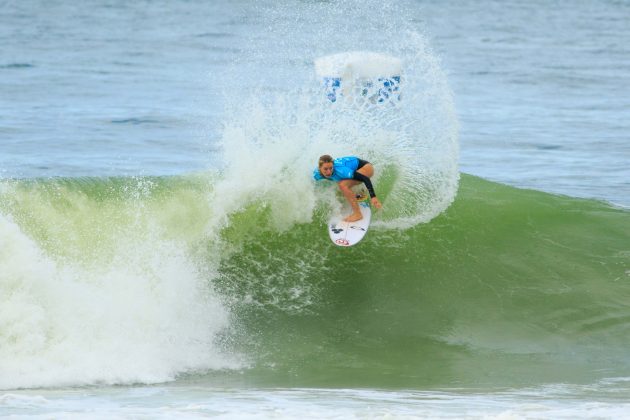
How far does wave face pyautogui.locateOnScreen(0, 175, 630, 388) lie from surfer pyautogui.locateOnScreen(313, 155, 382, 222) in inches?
34.2

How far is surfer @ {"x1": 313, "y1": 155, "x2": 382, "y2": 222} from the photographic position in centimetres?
1023

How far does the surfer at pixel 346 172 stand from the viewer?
10.2 m

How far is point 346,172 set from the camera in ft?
33.9

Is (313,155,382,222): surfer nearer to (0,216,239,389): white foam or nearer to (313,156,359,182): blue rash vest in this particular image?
(313,156,359,182): blue rash vest

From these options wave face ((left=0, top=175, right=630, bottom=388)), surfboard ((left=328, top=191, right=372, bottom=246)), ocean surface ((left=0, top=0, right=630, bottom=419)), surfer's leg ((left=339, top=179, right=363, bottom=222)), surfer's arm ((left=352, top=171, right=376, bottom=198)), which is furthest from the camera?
surfboard ((left=328, top=191, right=372, bottom=246))

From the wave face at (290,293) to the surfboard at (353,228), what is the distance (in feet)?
1.51

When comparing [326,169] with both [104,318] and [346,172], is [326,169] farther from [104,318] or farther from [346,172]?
[104,318]

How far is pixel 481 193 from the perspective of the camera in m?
13.5

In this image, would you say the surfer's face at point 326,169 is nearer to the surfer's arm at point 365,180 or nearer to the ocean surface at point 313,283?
the surfer's arm at point 365,180

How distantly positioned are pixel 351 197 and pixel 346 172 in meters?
0.33

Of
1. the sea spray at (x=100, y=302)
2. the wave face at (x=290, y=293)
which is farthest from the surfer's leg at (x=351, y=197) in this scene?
the sea spray at (x=100, y=302)

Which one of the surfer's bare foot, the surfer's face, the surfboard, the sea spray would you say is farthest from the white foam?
the surfer's face

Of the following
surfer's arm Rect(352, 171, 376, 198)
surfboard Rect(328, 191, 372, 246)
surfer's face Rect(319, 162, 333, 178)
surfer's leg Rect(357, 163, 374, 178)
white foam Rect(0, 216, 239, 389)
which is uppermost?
surfer's leg Rect(357, 163, 374, 178)

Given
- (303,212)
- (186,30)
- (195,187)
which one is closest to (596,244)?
(303,212)
